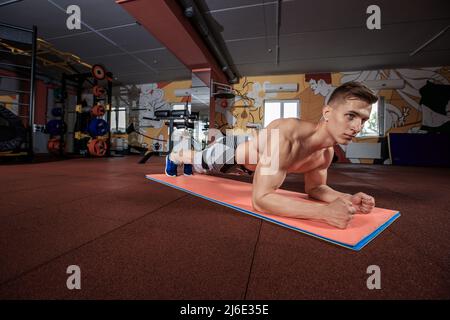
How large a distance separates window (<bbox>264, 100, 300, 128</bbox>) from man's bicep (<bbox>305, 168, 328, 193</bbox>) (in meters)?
5.21

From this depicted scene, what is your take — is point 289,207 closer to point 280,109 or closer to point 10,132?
point 10,132

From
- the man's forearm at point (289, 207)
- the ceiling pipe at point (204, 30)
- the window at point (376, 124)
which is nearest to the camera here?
the man's forearm at point (289, 207)

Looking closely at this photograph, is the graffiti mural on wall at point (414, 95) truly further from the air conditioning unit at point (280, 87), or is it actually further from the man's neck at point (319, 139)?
the man's neck at point (319, 139)

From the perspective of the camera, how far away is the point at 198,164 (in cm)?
175

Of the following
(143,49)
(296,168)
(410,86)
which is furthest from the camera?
(410,86)

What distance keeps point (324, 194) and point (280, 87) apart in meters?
5.60

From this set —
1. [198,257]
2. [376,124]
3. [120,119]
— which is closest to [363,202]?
[198,257]

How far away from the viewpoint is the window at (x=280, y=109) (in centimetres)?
642

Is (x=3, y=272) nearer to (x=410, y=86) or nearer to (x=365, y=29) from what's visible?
(x=365, y=29)

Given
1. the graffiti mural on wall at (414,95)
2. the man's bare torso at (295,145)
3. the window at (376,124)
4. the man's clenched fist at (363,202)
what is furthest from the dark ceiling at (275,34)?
the man's clenched fist at (363,202)

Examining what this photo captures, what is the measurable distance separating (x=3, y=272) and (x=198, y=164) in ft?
4.13

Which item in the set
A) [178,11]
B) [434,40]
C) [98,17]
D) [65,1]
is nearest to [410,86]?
[434,40]

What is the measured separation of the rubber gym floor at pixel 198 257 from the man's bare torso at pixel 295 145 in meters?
0.37

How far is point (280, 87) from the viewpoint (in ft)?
20.7
